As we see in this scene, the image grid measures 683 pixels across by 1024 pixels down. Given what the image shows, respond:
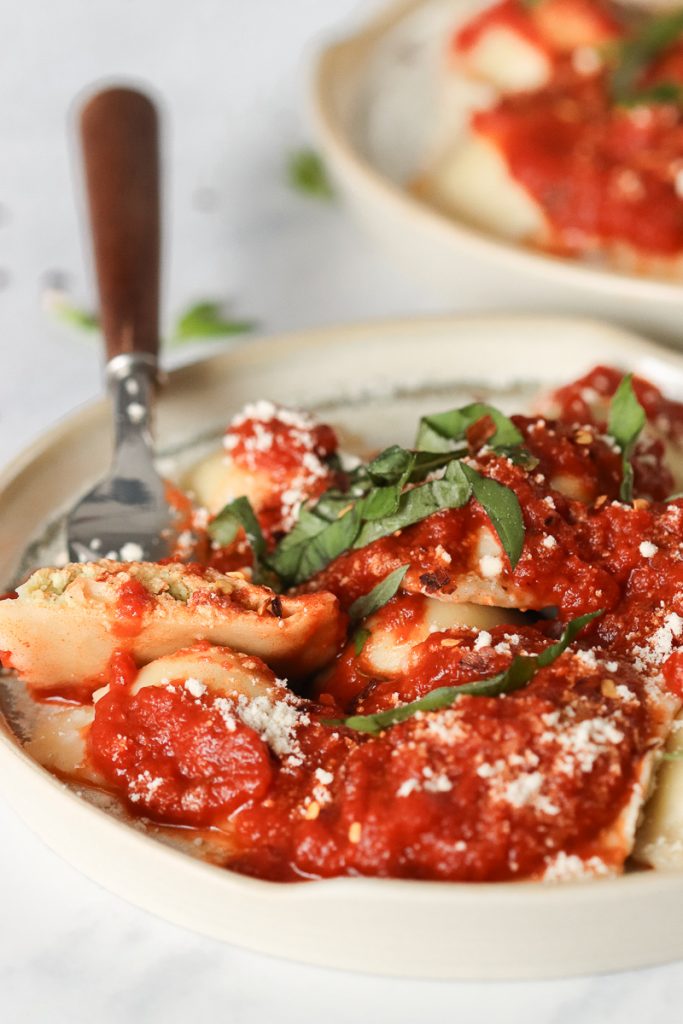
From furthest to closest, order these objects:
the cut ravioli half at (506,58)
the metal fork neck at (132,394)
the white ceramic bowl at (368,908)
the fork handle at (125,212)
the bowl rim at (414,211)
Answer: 1. the cut ravioli half at (506,58)
2. the bowl rim at (414,211)
3. the fork handle at (125,212)
4. the metal fork neck at (132,394)
5. the white ceramic bowl at (368,908)

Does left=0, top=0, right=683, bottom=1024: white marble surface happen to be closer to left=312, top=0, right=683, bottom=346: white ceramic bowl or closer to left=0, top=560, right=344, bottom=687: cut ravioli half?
left=312, top=0, right=683, bottom=346: white ceramic bowl

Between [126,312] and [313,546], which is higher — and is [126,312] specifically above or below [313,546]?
above

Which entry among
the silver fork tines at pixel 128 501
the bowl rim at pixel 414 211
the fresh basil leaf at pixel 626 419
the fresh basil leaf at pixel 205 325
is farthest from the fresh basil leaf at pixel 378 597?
the fresh basil leaf at pixel 205 325

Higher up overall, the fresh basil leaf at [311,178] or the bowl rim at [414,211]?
the bowl rim at [414,211]

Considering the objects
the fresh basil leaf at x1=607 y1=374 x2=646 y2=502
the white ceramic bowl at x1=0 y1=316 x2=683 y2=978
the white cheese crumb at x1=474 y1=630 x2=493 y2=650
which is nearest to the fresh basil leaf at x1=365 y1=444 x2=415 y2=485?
the white cheese crumb at x1=474 y1=630 x2=493 y2=650

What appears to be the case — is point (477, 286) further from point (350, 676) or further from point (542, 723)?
point (542, 723)

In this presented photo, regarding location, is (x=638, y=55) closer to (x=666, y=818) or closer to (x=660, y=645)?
(x=660, y=645)

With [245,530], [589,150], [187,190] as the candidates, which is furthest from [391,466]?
[187,190]

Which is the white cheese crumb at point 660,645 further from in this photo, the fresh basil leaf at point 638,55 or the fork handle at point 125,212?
the fresh basil leaf at point 638,55
